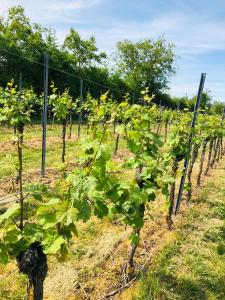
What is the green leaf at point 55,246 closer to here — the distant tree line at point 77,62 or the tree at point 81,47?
the distant tree line at point 77,62

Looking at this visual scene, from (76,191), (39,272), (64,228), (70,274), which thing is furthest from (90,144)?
(70,274)

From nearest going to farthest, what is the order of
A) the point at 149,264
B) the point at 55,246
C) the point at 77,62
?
the point at 55,246, the point at 149,264, the point at 77,62

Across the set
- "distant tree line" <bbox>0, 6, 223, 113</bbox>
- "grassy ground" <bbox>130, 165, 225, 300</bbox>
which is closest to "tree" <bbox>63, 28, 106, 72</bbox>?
"distant tree line" <bbox>0, 6, 223, 113</bbox>

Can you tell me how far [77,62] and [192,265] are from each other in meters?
28.2

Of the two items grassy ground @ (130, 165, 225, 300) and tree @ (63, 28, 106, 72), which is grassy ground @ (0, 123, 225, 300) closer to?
grassy ground @ (130, 165, 225, 300)

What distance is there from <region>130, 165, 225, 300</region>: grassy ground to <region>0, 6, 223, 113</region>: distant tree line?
26.0 feet

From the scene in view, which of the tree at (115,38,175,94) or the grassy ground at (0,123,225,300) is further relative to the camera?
the tree at (115,38,175,94)

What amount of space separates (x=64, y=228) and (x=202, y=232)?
3.95m

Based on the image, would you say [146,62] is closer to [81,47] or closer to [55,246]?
[81,47]

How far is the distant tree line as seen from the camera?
23938 millimetres

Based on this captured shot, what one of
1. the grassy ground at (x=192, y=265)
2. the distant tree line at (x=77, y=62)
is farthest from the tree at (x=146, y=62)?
the grassy ground at (x=192, y=265)

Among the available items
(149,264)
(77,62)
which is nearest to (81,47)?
(77,62)

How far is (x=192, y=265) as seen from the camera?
491 cm

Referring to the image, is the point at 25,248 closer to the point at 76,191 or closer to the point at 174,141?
the point at 76,191
